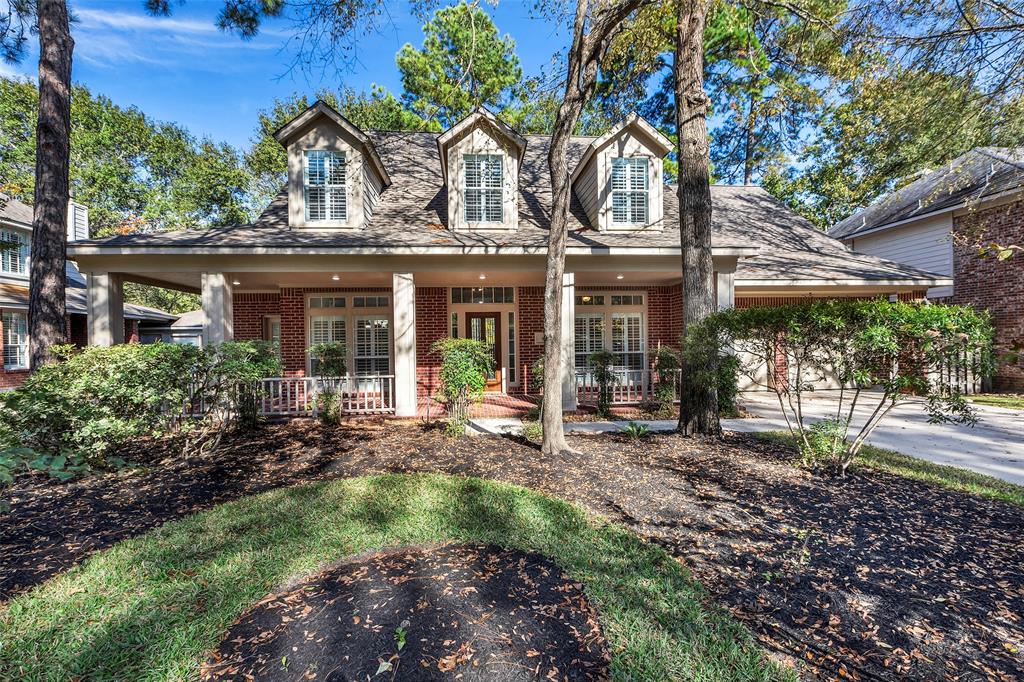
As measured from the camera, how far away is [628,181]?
31.8 ft

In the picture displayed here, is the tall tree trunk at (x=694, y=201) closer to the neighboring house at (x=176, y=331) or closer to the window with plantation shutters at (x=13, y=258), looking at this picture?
the window with plantation shutters at (x=13, y=258)

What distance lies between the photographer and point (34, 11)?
757 cm

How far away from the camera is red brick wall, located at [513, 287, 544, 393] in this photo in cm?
1134

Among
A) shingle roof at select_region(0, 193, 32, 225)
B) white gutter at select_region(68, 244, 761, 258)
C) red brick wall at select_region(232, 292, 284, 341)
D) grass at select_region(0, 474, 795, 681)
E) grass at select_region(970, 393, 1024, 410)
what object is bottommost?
grass at select_region(0, 474, 795, 681)

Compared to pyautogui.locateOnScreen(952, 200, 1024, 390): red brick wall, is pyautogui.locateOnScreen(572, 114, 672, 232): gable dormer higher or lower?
higher

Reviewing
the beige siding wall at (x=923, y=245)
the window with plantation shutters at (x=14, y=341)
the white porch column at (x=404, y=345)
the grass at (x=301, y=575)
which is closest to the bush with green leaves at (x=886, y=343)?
the grass at (x=301, y=575)

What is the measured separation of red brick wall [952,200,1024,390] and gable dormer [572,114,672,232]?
909 cm

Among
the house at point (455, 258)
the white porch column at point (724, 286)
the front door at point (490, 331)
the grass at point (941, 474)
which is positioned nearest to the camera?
the grass at point (941, 474)

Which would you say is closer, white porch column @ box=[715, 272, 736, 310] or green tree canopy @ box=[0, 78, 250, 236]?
white porch column @ box=[715, 272, 736, 310]

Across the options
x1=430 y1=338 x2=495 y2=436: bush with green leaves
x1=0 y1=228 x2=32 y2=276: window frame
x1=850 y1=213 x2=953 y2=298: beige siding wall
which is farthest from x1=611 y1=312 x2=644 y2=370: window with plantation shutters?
x1=0 y1=228 x2=32 y2=276: window frame

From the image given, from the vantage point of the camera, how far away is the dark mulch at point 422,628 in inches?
82.8

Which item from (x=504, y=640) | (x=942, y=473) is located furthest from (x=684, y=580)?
(x=942, y=473)

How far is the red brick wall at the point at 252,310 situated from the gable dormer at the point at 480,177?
627 centimetres

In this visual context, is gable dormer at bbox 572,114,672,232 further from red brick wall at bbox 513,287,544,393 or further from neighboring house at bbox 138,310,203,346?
neighboring house at bbox 138,310,203,346
